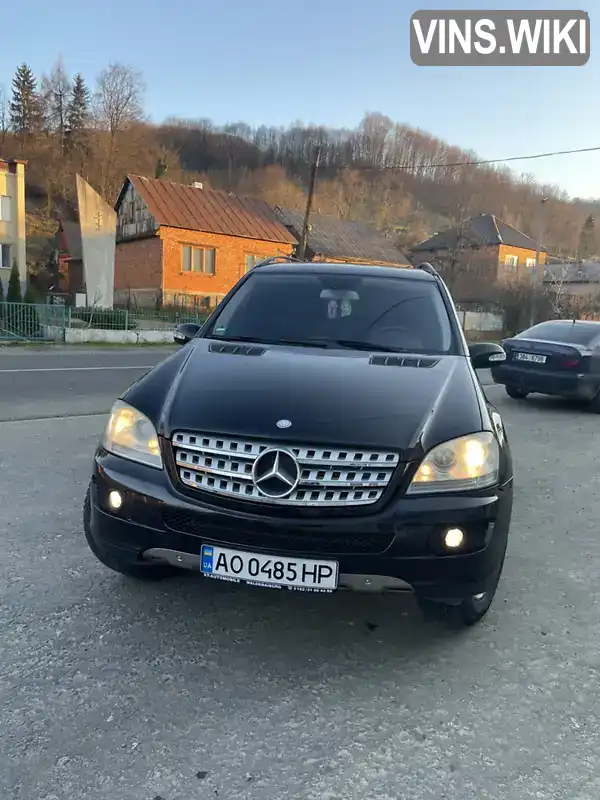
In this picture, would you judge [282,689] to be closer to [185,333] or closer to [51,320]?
[185,333]

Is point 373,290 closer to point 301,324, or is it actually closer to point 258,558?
point 301,324

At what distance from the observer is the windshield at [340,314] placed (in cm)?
375

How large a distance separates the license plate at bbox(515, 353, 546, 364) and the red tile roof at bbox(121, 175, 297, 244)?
94.5 ft

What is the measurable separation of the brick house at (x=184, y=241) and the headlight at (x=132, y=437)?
104ft

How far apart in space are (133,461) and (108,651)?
0.80 meters

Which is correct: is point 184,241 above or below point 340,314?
above

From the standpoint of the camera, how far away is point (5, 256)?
3481 cm

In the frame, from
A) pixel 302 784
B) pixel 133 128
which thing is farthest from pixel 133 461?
pixel 133 128

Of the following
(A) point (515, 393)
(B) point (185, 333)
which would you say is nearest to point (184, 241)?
(A) point (515, 393)

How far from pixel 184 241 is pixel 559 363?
97.1 feet

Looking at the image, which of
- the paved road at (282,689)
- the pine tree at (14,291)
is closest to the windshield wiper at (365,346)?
the paved road at (282,689)

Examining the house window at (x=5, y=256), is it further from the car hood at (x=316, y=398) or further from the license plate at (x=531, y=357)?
the car hood at (x=316, y=398)

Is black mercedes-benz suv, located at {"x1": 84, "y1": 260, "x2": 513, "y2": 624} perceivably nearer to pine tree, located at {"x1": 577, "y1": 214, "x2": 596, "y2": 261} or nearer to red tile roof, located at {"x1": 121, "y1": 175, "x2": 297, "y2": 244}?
red tile roof, located at {"x1": 121, "y1": 175, "x2": 297, "y2": 244}

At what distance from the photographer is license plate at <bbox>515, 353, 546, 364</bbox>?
9.80 meters
